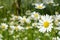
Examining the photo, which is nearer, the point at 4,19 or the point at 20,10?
the point at 4,19

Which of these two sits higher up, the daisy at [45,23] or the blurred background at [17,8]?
the daisy at [45,23]

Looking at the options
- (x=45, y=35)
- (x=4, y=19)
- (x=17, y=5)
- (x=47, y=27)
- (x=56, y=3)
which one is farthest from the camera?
(x=56, y=3)

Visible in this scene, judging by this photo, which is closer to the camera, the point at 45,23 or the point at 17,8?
the point at 45,23

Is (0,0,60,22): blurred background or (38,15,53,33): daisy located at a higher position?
(38,15,53,33): daisy

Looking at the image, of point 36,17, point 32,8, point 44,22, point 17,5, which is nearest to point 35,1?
point 32,8

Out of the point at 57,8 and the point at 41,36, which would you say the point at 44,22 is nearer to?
the point at 41,36

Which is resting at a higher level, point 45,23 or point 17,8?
point 45,23

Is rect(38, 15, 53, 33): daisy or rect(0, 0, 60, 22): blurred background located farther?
rect(0, 0, 60, 22): blurred background

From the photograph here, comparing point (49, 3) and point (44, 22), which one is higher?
point (44, 22)

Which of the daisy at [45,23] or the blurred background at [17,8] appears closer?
the daisy at [45,23]

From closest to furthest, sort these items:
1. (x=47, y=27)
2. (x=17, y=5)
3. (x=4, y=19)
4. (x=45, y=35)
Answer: (x=47, y=27) < (x=45, y=35) < (x=4, y=19) < (x=17, y=5)
